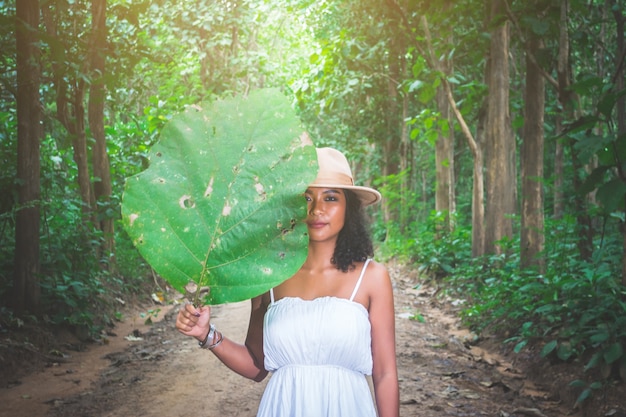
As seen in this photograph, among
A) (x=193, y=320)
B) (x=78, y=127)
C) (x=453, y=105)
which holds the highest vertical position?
(x=453, y=105)

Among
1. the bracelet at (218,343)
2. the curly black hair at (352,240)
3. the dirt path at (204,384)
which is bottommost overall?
the dirt path at (204,384)

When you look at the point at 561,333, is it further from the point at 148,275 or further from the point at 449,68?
the point at 449,68

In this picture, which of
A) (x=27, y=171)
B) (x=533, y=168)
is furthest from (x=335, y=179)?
(x=533, y=168)

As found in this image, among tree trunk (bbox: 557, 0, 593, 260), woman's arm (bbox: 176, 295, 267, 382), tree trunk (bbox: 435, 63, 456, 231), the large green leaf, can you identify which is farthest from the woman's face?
tree trunk (bbox: 435, 63, 456, 231)

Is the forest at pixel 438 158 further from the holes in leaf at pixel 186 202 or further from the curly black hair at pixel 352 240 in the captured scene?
the holes in leaf at pixel 186 202

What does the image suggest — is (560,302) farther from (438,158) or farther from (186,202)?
(438,158)

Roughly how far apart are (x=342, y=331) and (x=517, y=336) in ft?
13.3

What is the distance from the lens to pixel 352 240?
6.77ft

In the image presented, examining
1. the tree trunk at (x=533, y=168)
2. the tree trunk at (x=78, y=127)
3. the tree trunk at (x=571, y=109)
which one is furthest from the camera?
the tree trunk at (x=78, y=127)

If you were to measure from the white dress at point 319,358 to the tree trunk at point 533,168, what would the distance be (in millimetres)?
5203

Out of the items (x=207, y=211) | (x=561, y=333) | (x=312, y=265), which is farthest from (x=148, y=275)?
(x=207, y=211)

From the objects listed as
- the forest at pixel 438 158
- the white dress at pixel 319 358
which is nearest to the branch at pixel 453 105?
the forest at pixel 438 158

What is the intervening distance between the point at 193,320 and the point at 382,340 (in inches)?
26.9

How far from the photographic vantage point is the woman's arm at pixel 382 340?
1.92m
